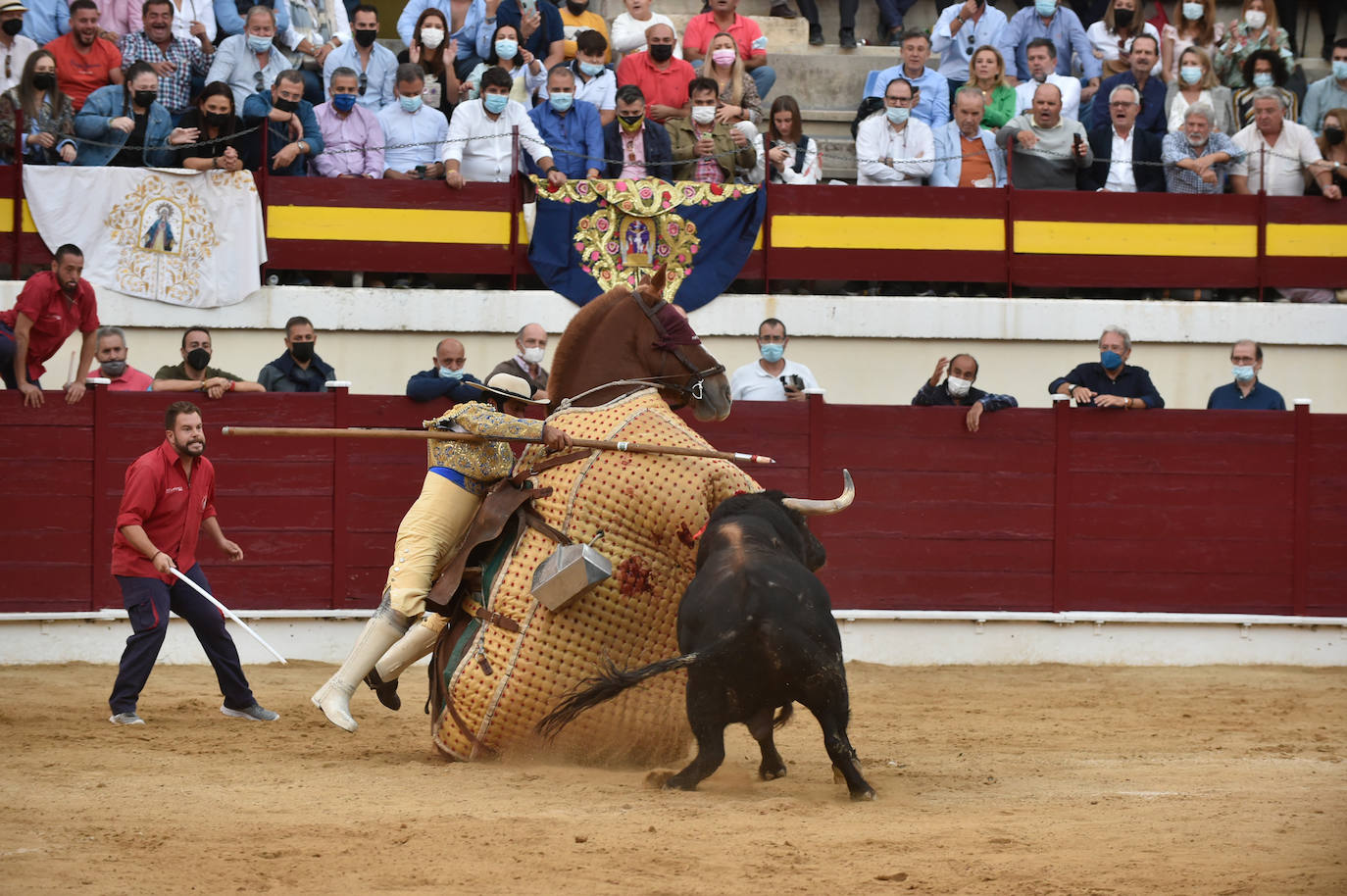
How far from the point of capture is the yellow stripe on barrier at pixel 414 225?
1105 cm

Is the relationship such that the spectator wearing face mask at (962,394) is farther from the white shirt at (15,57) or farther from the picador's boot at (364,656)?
the white shirt at (15,57)

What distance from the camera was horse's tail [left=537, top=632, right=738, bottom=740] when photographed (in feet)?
18.0

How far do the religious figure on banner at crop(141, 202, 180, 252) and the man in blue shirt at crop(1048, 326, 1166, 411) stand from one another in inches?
207

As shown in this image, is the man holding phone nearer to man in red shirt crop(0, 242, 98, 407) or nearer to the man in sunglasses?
the man in sunglasses

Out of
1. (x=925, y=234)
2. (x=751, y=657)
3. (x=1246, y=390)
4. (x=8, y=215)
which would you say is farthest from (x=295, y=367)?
(x=1246, y=390)

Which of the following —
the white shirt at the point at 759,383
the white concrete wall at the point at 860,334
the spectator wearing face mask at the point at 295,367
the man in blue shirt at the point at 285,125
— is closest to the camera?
the spectator wearing face mask at the point at 295,367

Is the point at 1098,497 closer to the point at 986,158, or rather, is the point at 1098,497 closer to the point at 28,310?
the point at 986,158

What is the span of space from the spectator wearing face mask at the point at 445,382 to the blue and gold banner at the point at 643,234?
1872 mm

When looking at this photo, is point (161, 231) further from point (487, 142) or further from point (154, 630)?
point (154, 630)

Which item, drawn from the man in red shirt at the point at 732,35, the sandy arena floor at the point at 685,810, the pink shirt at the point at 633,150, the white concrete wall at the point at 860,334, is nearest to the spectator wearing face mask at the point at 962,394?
the white concrete wall at the point at 860,334

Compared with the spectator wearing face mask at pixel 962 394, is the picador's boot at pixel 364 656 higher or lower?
lower

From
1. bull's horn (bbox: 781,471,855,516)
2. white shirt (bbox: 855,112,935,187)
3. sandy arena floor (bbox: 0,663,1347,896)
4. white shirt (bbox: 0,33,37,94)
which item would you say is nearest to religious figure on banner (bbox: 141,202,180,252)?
white shirt (bbox: 0,33,37,94)

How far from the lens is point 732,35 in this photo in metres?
12.8

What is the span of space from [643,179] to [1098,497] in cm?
340
